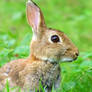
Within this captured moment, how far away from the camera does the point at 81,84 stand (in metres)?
7.46

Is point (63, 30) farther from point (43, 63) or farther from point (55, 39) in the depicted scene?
point (43, 63)

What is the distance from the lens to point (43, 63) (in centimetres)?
706

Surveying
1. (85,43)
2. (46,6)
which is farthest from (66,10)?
(85,43)

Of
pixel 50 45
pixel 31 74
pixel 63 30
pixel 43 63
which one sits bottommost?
pixel 31 74

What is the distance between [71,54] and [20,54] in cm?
A: 114

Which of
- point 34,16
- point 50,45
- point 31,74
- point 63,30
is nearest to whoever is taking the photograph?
point 31,74

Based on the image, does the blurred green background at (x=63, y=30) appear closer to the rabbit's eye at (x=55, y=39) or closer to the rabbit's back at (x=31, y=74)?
the rabbit's back at (x=31, y=74)

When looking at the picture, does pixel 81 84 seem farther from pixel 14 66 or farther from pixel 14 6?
pixel 14 6

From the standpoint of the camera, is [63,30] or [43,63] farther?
[63,30]

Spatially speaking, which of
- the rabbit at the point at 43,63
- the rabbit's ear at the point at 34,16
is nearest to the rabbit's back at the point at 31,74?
the rabbit at the point at 43,63

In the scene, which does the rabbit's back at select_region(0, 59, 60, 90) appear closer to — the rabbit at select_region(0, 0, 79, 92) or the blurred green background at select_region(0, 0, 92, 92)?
the rabbit at select_region(0, 0, 79, 92)

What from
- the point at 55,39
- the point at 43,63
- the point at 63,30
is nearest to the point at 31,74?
the point at 43,63

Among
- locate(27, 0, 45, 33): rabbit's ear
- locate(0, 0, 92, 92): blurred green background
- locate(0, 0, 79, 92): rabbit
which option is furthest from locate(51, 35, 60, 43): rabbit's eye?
locate(0, 0, 92, 92): blurred green background

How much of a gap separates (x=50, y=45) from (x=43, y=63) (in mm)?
276
